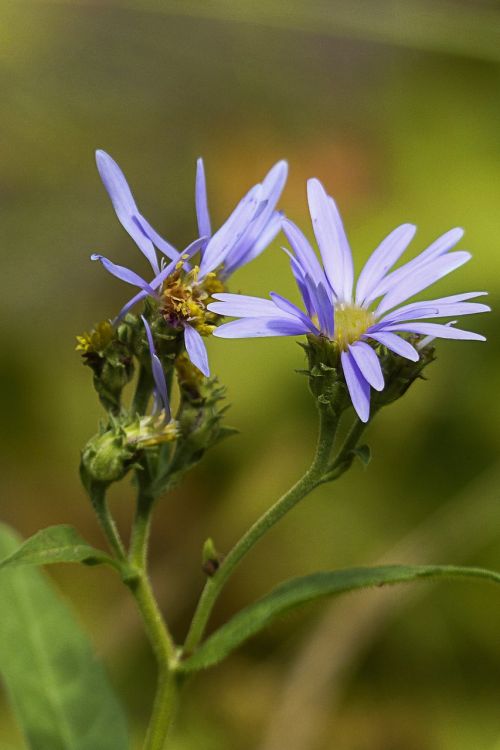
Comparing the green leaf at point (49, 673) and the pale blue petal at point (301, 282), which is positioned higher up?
the pale blue petal at point (301, 282)

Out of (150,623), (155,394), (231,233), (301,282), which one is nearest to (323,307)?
(301,282)

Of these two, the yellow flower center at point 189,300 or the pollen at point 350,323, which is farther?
the yellow flower center at point 189,300

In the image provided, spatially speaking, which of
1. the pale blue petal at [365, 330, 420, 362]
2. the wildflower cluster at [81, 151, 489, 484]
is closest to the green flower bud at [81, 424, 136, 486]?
the wildflower cluster at [81, 151, 489, 484]

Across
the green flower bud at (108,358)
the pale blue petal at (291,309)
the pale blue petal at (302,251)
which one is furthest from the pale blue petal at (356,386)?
the green flower bud at (108,358)

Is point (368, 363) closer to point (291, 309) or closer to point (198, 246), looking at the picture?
point (291, 309)

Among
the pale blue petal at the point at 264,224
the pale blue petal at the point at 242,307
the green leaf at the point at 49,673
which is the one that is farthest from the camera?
the green leaf at the point at 49,673

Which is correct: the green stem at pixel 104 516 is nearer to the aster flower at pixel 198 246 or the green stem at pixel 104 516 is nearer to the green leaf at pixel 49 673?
the aster flower at pixel 198 246

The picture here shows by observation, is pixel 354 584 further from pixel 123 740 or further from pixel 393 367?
pixel 123 740
